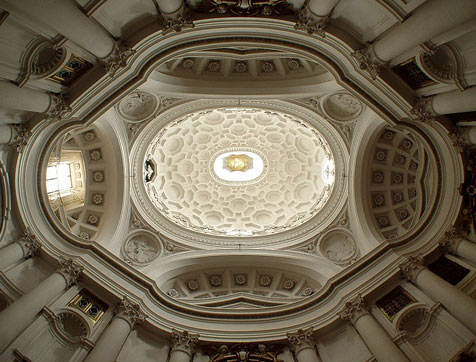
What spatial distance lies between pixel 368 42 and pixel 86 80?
10663 mm

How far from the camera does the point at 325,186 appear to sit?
27.4m

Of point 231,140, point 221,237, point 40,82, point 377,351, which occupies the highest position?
point 231,140

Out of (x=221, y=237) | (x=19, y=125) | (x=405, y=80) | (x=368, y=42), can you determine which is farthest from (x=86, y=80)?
(x=221, y=237)

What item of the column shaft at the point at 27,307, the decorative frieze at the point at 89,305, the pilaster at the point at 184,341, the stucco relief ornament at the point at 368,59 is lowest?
the column shaft at the point at 27,307

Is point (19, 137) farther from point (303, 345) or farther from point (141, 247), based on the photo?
point (303, 345)

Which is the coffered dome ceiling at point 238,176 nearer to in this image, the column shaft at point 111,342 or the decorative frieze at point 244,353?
the decorative frieze at point 244,353

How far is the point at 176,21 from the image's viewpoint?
554 inches

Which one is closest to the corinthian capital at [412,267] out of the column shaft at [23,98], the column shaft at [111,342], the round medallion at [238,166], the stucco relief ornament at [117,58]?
the column shaft at [111,342]

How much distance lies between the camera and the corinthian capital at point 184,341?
17.5 metres

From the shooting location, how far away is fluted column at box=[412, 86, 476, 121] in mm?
12880

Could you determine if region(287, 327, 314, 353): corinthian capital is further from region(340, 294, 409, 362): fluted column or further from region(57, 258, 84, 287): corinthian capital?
region(57, 258, 84, 287): corinthian capital

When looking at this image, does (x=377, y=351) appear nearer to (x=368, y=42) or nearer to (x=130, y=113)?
(x=368, y=42)

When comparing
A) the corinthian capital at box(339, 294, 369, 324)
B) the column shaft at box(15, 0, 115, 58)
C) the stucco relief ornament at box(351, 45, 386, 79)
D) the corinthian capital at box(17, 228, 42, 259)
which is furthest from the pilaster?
the stucco relief ornament at box(351, 45, 386, 79)

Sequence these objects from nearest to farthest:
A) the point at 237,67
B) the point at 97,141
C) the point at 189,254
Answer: the point at 237,67 → the point at 97,141 → the point at 189,254
